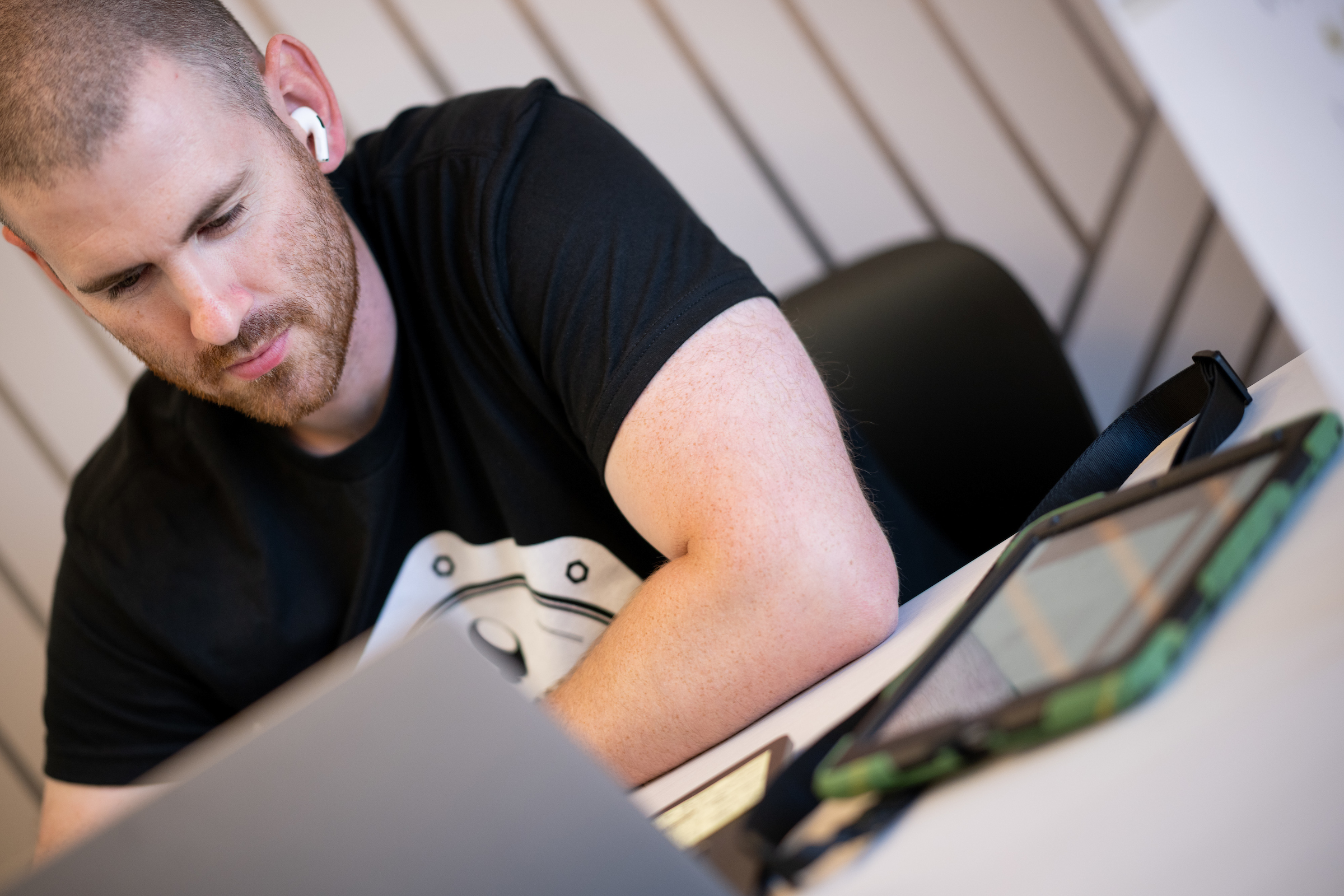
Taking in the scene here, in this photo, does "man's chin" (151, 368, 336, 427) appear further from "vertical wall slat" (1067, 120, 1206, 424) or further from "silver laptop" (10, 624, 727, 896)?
"vertical wall slat" (1067, 120, 1206, 424)

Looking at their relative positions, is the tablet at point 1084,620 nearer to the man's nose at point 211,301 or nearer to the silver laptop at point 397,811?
the silver laptop at point 397,811

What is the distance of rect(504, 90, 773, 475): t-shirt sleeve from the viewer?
746 millimetres

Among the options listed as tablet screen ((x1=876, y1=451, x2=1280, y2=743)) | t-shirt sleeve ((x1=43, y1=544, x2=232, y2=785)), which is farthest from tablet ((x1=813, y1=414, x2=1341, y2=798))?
t-shirt sleeve ((x1=43, y1=544, x2=232, y2=785))

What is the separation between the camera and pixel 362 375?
0.96 meters

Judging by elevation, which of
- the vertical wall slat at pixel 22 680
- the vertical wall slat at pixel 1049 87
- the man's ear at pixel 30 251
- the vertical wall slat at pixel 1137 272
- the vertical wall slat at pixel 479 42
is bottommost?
the vertical wall slat at pixel 1137 272

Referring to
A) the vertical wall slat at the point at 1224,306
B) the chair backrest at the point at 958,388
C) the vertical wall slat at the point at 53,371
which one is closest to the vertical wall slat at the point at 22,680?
the vertical wall slat at the point at 53,371

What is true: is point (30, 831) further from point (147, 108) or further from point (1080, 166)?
point (1080, 166)

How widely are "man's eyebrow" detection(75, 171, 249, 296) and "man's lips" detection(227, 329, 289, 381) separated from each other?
112mm

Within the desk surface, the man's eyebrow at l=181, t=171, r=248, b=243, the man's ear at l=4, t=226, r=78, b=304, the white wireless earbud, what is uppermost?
the man's ear at l=4, t=226, r=78, b=304

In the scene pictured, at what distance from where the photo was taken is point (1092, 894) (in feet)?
1.00

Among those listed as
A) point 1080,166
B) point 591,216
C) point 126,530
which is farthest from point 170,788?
point 1080,166

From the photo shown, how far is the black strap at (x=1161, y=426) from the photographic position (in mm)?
559

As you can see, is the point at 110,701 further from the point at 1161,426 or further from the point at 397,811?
the point at 1161,426

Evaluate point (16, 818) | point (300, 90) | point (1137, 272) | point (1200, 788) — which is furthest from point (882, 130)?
point (16, 818)
